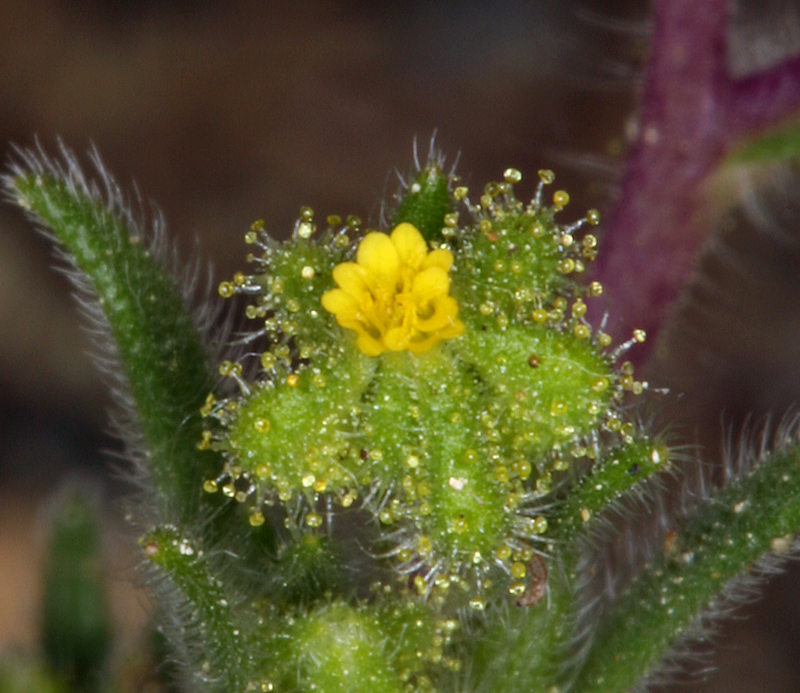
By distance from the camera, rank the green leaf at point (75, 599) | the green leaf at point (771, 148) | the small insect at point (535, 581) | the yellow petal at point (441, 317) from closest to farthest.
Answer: the yellow petal at point (441, 317) < the small insect at point (535, 581) < the green leaf at point (75, 599) < the green leaf at point (771, 148)

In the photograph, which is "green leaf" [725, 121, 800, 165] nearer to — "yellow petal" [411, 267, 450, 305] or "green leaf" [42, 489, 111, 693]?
"yellow petal" [411, 267, 450, 305]

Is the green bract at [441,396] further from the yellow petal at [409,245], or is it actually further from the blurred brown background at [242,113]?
the blurred brown background at [242,113]

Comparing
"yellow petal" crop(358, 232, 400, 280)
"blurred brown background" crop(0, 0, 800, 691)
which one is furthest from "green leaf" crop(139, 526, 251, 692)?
"blurred brown background" crop(0, 0, 800, 691)

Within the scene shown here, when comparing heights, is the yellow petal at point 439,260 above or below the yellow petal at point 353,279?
above

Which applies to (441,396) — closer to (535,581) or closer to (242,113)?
(535,581)

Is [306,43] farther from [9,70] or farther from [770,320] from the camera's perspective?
[770,320]

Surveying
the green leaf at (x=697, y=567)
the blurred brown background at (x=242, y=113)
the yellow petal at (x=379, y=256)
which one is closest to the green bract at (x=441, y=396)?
the yellow petal at (x=379, y=256)

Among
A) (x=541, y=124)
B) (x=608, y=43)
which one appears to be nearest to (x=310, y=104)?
(x=541, y=124)
